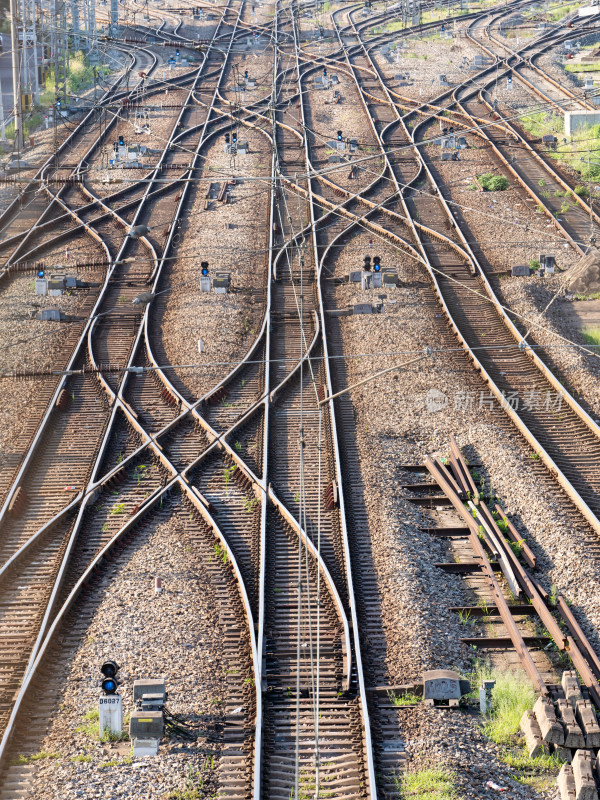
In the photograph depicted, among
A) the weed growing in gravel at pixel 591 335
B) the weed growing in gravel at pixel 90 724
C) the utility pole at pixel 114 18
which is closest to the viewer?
the weed growing in gravel at pixel 90 724

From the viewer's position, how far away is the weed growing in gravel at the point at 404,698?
12.0 metres

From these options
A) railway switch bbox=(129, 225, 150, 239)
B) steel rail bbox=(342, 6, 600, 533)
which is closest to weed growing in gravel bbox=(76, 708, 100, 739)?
steel rail bbox=(342, 6, 600, 533)

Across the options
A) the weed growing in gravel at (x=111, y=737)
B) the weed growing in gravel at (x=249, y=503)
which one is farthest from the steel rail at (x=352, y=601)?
the weed growing in gravel at (x=111, y=737)

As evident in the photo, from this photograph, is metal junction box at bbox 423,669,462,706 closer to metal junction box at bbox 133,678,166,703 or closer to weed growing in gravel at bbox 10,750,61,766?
metal junction box at bbox 133,678,166,703

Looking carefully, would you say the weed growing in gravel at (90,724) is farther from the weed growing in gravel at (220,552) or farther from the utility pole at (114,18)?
the utility pole at (114,18)

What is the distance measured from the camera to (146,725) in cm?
1128

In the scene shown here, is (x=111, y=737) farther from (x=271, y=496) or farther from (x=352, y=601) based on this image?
(x=271, y=496)

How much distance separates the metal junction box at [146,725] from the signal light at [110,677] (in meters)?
0.43

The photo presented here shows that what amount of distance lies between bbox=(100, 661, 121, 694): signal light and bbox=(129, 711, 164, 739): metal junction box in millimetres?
426

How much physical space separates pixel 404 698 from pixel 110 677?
318 centimetres

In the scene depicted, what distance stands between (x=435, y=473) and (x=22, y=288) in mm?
12798

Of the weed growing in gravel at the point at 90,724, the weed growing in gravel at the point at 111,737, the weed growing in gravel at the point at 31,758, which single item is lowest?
the weed growing in gravel at the point at 31,758

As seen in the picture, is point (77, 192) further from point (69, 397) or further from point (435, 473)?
point (435, 473)

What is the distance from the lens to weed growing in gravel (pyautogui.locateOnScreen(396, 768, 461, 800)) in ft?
34.1
